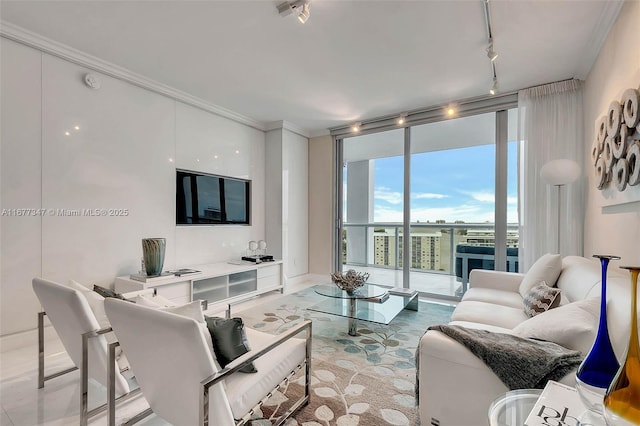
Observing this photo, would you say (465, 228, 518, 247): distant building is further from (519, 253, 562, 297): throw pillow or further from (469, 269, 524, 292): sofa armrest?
(519, 253, 562, 297): throw pillow

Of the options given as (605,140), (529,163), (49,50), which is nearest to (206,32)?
(49,50)

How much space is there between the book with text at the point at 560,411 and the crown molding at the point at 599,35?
2.67 meters

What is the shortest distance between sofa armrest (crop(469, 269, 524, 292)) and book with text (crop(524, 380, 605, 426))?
2.09m

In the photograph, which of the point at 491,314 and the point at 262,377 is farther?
the point at 491,314

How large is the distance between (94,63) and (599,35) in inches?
179

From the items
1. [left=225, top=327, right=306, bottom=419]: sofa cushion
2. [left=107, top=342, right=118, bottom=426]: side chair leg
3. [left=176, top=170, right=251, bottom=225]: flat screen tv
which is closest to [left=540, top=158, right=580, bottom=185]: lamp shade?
[left=225, top=327, right=306, bottom=419]: sofa cushion

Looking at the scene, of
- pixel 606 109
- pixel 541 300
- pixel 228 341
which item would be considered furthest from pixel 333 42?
pixel 541 300

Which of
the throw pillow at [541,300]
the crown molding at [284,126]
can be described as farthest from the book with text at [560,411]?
the crown molding at [284,126]

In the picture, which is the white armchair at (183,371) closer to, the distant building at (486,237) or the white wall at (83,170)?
the white wall at (83,170)

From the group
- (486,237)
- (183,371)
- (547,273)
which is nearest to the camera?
(183,371)

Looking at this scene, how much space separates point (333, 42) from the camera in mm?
2594

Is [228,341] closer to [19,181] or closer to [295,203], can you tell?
[19,181]

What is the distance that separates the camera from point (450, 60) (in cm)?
290

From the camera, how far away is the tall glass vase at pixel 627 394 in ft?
2.31
